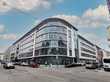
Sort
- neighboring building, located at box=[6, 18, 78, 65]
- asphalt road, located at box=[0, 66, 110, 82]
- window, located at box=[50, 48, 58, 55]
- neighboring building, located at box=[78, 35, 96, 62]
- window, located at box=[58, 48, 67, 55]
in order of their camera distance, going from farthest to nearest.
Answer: neighboring building, located at box=[78, 35, 96, 62]
window, located at box=[58, 48, 67, 55]
neighboring building, located at box=[6, 18, 78, 65]
window, located at box=[50, 48, 58, 55]
asphalt road, located at box=[0, 66, 110, 82]

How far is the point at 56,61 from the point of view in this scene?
98.2 m

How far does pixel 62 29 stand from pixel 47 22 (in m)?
8.08

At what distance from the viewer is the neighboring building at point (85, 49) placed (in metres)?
131

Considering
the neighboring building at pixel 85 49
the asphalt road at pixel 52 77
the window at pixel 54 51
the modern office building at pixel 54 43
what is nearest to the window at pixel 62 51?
the modern office building at pixel 54 43

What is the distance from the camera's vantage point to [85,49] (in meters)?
142

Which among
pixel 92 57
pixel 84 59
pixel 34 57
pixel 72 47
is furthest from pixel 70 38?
pixel 92 57

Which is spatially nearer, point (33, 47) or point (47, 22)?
point (47, 22)

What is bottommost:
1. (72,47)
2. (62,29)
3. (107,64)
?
(107,64)

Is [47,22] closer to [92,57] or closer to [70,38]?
[70,38]

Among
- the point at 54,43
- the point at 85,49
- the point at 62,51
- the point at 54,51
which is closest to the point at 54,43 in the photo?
the point at 54,43

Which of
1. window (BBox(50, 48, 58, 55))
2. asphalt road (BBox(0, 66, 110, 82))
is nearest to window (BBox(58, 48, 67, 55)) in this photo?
window (BBox(50, 48, 58, 55))

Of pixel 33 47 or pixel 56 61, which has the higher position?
pixel 33 47

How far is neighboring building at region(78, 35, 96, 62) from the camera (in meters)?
131

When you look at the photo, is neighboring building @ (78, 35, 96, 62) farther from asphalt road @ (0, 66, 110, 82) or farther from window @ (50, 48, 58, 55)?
asphalt road @ (0, 66, 110, 82)
